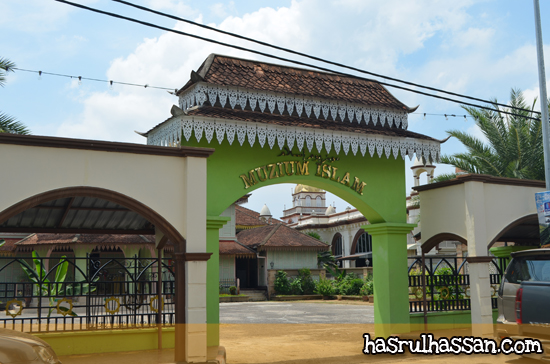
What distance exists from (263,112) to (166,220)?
13.3ft

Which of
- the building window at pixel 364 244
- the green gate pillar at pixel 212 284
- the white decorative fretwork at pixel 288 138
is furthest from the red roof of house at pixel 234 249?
the green gate pillar at pixel 212 284

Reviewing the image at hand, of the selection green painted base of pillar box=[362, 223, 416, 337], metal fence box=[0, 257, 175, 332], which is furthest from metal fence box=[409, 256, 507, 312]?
metal fence box=[0, 257, 175, 332]

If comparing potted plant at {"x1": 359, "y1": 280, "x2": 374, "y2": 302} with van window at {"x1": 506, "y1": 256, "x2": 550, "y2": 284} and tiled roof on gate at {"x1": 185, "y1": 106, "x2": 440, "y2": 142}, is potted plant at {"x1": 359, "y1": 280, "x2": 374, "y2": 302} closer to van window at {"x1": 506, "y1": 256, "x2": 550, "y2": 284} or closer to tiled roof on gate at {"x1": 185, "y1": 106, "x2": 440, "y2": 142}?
tiled roof on gate at {"x1": 185, "y1": 106, "x2": 440, "y2": 142}

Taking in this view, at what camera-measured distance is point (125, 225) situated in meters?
11.0

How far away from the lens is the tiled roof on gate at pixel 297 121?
10.6 metres

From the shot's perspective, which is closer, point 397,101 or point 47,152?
point 47,152

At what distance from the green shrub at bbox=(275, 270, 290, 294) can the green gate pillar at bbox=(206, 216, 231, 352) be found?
2187cm

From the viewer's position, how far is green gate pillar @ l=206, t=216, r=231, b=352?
33.6 ft

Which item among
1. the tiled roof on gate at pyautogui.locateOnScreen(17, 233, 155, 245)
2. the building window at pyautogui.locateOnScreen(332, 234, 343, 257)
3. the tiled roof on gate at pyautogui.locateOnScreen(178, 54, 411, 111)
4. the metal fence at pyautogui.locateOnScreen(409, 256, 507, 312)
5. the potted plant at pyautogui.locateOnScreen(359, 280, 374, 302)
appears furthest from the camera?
the building window at pyautogui.locateOnScreen(332, 234, 343, 257)

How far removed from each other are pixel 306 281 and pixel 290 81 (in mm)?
21791

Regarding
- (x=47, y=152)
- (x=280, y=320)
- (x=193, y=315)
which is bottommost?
(x=280, y=320)

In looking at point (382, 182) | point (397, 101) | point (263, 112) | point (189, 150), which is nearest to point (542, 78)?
point (397, 101)

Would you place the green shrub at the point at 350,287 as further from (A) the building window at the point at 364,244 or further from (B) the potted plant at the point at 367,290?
(A) the building window at the point at 364,244

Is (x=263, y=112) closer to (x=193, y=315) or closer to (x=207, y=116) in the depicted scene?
(x=207, y=116)
